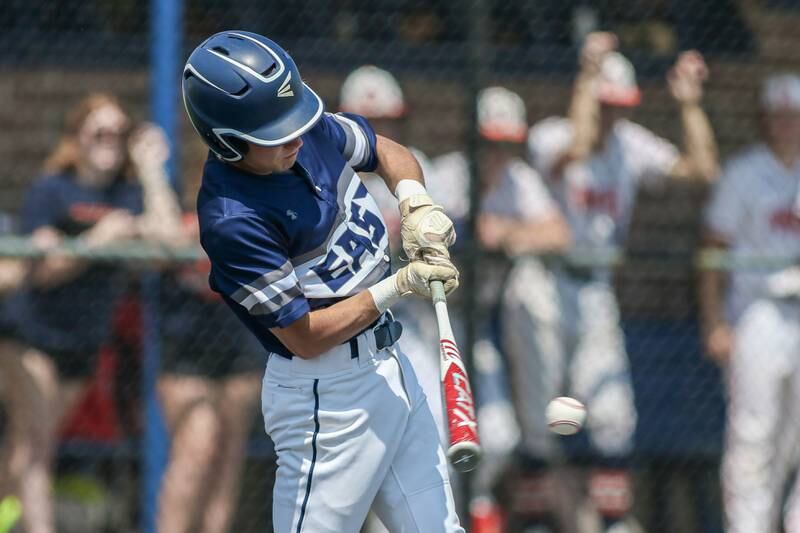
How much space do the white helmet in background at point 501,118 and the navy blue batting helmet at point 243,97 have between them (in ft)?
7.41

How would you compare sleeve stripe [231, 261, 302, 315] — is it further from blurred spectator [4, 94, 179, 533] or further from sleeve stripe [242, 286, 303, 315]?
blurred spectator [4, 94, 179, 533]

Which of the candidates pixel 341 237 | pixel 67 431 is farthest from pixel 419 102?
pixel 341 237

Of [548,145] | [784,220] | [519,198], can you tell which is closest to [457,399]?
[519,198]

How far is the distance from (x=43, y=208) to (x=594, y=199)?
2319 millimetres

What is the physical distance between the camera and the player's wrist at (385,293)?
339cm

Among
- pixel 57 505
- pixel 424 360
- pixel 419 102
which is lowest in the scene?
pixel 57 505

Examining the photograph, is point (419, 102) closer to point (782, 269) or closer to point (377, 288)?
point (782, 269)

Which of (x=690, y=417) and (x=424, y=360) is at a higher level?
(x=424, y=360)

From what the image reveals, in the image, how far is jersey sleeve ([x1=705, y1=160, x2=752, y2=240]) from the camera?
563 cm

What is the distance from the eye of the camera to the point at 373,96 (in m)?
5.41

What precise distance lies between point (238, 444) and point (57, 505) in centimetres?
83

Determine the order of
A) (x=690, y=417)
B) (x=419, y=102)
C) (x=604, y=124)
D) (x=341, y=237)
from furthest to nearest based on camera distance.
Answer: (x=419, y=102)
(x=690, y=417)
(x=604, y=124)
(x=341, y=237)

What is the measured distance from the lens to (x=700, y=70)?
577cm

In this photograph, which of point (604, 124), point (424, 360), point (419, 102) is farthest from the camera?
point (419, 102)
